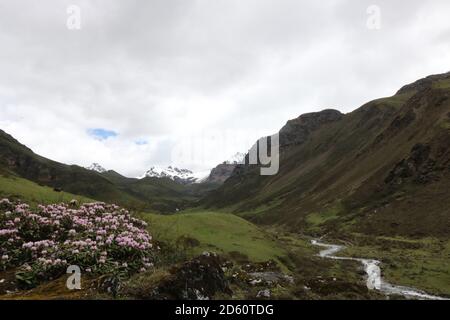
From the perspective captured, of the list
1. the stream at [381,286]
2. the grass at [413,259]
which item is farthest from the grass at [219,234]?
the grass at [413,259]

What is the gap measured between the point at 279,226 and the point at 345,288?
124912mm

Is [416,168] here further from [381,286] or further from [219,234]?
[219,234]

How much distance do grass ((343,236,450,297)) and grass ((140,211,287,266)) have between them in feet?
44.6

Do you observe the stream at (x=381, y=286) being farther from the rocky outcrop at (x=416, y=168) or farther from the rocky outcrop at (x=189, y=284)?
the rocky outcrop at (x=416, y=168)

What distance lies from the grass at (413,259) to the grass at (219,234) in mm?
Answer: 13604

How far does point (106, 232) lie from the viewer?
19719 mm

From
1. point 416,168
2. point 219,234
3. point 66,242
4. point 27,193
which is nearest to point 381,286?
point 219,234

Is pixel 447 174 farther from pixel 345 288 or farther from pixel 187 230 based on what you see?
pixel 345 288

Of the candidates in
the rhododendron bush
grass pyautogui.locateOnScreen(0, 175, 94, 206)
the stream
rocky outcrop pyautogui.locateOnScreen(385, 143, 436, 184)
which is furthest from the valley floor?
rocky outcrop pyautogui.locateOnScreen(385, 143, 436, 184)

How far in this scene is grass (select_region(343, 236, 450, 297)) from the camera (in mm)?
43866

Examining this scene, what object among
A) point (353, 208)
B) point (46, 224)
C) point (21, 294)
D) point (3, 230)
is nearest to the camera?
point (21, 294)

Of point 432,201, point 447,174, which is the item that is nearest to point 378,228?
point 432,201

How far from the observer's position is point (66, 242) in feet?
59.2
